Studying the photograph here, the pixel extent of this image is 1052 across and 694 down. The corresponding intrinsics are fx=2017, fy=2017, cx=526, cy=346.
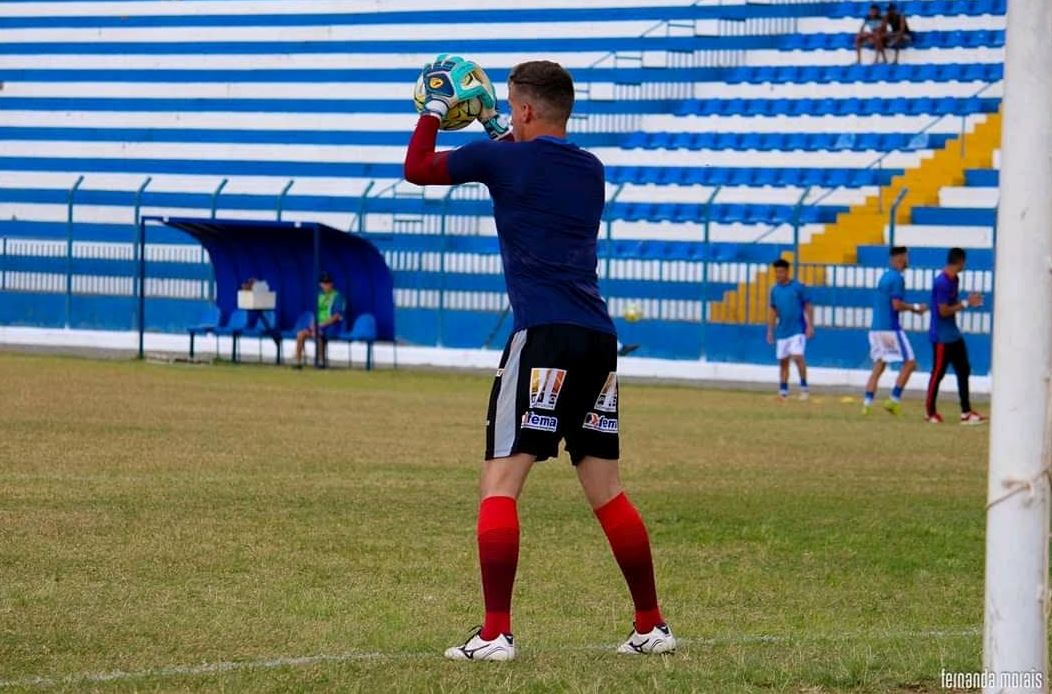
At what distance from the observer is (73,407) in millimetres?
18625

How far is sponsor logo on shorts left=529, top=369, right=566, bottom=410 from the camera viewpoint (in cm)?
685

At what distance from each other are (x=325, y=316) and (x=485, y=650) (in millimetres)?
23445

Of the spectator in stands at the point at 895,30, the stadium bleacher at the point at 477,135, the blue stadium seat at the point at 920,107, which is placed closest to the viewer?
the stadium bleacher at the point at 477,135

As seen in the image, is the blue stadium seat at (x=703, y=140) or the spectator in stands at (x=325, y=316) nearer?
the spectator in stands at (x=325, y=316)

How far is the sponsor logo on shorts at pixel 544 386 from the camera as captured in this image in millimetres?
6848

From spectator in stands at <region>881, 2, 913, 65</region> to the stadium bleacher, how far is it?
0.41m

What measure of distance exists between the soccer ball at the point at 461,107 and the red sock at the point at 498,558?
142 cm

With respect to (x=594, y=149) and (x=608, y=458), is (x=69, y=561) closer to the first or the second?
(x=608, y=458)

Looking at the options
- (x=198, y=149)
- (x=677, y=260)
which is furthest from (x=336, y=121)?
(x=677, y=260)

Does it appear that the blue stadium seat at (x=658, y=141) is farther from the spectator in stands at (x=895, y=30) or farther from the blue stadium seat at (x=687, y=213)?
the spectator in stands at (x=895, y=30)

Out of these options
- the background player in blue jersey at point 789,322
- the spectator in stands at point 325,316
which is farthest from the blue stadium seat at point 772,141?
the background player in blue jersey at point 789,322

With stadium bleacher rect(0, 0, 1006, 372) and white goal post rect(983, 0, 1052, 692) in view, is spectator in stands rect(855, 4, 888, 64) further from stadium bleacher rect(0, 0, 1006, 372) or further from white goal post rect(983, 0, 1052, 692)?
white goal post rect(983, 0, 1052, 692)

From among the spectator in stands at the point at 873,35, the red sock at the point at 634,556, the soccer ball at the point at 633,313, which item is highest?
the spectator in stands at the point at 873,35

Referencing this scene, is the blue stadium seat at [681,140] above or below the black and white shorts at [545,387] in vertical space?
above
